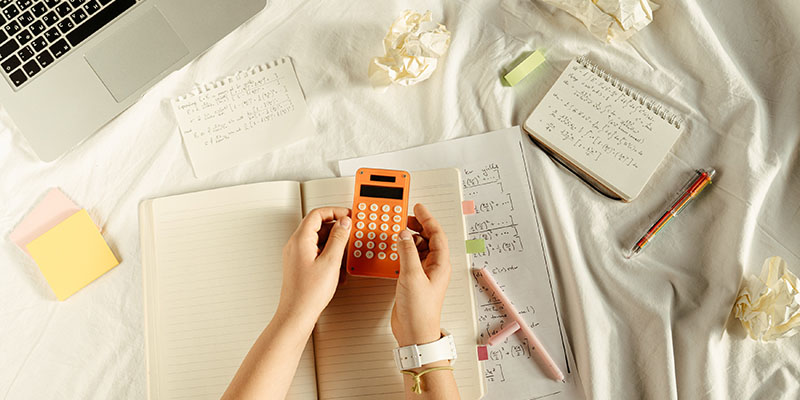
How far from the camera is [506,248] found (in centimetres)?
70

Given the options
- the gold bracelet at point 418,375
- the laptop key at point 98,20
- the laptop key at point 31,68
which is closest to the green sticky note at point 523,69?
the gold bracelet at point 418,375

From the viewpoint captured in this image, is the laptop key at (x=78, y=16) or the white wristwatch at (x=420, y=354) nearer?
the white wristwatch at (x=420, y=354)

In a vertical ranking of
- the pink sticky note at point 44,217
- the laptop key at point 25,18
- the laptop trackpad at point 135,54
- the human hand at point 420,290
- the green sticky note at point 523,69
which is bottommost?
the human hand at point 420,290

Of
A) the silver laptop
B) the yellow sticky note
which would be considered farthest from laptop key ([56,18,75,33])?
the yellow sticky note

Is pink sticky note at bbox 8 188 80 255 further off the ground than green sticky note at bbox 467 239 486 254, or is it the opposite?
pink sticky note at bbox 8 188 80 255

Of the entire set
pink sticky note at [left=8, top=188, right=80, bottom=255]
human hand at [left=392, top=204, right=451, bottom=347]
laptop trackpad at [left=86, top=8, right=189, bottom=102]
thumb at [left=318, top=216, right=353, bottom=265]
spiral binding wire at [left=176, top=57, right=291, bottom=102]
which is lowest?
human hand at [left=392, top=204, right=451, bottom=347]

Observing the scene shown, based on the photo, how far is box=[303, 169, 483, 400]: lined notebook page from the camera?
650 millimetres

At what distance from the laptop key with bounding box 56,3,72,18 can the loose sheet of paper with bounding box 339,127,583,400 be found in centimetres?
41

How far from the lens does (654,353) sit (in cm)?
66

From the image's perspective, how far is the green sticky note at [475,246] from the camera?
0.69 meters

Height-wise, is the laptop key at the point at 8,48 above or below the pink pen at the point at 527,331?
above

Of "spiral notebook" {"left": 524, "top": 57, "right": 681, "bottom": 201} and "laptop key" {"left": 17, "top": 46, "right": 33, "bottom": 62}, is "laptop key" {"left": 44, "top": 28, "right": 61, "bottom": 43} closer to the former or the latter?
"laptop key" {"left": 17, "top": 46, "right": 33, "bottom": 62}

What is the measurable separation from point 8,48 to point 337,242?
1.67 feet

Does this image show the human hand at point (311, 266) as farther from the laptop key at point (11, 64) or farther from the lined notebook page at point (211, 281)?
the laptop key at point (11, 64)
